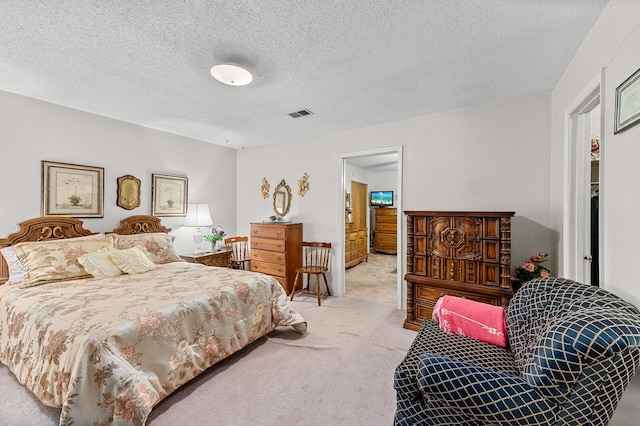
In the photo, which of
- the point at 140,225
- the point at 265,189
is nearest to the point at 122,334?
the point at 140,225

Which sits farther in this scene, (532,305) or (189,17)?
(189,17)

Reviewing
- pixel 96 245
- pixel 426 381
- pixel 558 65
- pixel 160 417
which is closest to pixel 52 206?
pixel 96 245

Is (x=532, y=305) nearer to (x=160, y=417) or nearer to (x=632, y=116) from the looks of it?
(x=632, y=116)

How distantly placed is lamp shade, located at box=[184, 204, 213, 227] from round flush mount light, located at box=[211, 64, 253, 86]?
2.54 m

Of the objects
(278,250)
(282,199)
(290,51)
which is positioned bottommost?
(278,250)

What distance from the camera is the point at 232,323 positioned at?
2344 mm

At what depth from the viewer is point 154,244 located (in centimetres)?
345

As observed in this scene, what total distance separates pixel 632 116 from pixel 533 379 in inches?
50.1

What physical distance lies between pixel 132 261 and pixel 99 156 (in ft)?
5.10

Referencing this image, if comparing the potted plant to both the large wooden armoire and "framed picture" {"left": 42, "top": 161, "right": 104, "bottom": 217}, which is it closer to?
"framed picture" {"left": 42, "top": 161, "right": 104, "bottom": 217}

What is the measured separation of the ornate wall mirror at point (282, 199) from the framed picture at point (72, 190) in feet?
7.83

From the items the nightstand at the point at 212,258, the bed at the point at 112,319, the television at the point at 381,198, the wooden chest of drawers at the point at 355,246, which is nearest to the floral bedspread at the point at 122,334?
the bed at the point at 112,319

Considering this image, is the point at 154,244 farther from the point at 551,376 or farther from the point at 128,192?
the point at 551,376

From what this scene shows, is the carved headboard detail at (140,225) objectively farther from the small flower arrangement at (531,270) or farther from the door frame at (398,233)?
the small flower arrangement at (531,270)
